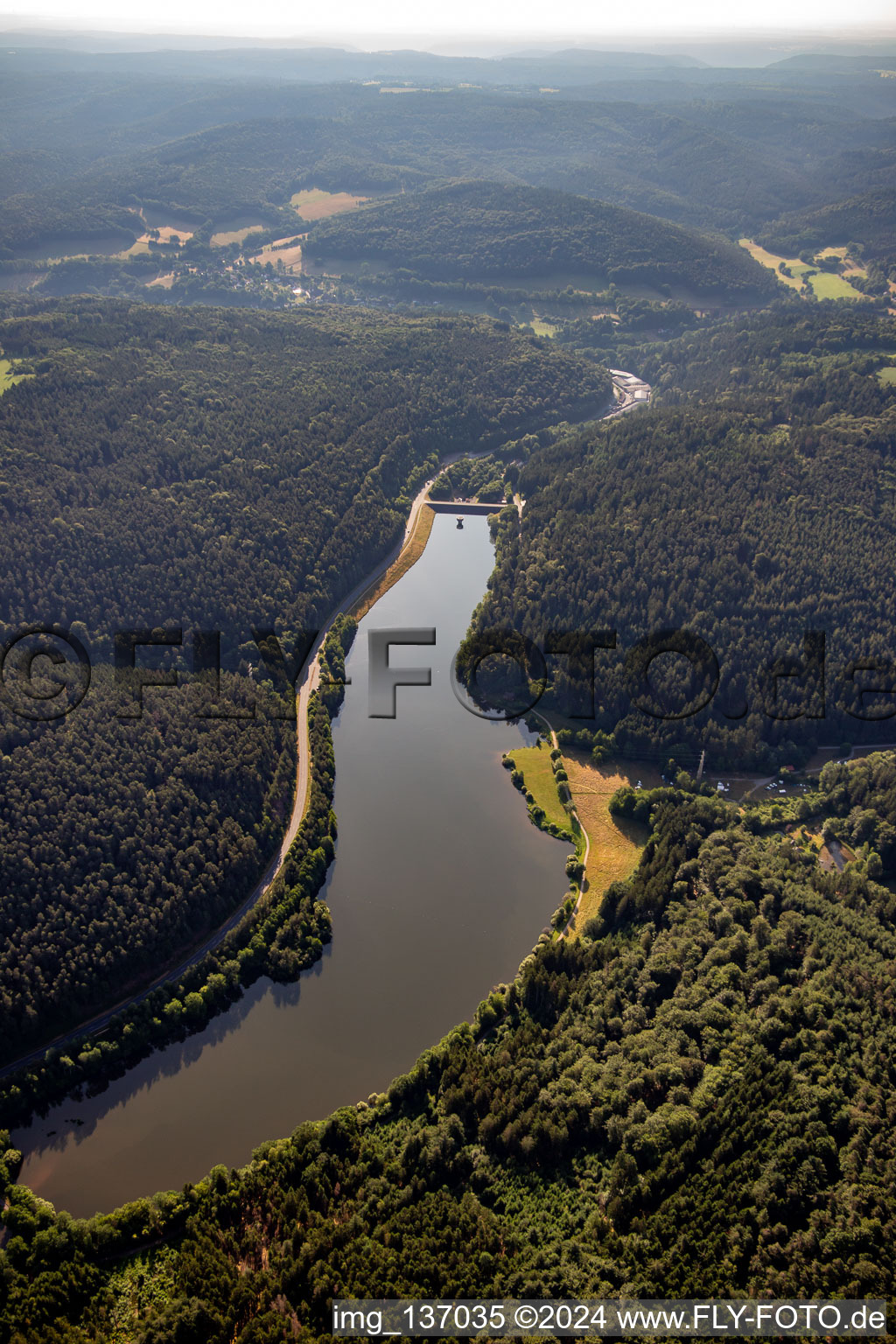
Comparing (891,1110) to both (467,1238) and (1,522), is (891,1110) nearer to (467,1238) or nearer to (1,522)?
(467,1238)

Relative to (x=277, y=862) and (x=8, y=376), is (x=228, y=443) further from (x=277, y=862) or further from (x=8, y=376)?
(x=277, y=862)

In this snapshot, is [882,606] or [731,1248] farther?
[882,606]

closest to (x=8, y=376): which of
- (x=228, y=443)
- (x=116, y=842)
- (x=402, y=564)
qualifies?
(x=228, y=443)

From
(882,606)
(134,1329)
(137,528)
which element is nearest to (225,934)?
(134,1329)

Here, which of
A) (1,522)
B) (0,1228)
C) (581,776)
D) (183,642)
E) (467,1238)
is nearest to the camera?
(467,1238)

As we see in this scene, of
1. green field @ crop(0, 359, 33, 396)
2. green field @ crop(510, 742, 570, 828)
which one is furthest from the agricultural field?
green field @ crop(0, 359, 33, 396)

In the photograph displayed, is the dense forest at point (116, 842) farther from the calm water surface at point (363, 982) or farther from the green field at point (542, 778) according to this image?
the green field at point (542, 778)

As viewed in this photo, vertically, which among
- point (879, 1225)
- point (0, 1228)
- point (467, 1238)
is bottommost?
point (0, 1228)
